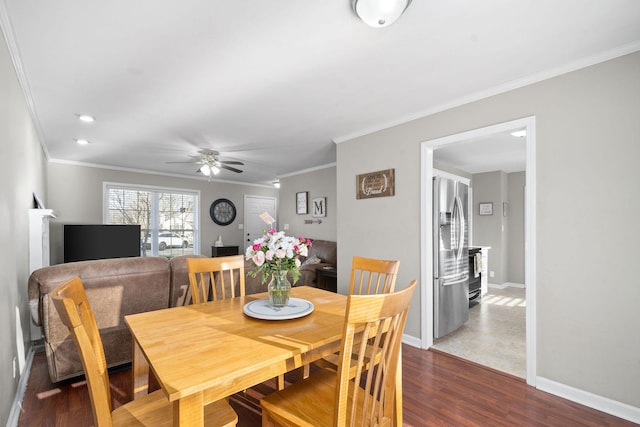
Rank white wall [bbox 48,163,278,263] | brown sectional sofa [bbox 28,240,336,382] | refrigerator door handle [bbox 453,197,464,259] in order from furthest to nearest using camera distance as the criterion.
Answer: white wall [bbox 48,163,278,263]
refrigerator door handle [bbox 453,197,464,259]
brown sectional sofa [bbox 28,240,336,382]

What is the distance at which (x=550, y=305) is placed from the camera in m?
2.34

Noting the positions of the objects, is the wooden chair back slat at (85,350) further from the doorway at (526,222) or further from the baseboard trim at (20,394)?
the doorway at (526,222)

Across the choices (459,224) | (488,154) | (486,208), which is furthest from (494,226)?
(459,224)

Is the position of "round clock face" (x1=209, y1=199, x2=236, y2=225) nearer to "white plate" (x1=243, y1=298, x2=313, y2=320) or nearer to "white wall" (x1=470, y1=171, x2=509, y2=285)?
"white wall" (x1=470, y1=171, x2=509, y2=285)

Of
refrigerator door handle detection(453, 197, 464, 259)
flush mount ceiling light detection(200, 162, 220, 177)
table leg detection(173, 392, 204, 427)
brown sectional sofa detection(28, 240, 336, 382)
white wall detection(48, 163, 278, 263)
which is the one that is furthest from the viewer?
white wall detection(48, 163, 278, 263)

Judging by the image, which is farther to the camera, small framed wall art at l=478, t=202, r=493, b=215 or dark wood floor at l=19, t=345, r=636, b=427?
small framed wall art at l=478, t=202, r=493, b=215

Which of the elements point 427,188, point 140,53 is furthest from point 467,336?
point 140,53

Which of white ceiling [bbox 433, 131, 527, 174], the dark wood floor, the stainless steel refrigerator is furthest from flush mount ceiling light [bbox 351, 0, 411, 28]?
the dark wood floor

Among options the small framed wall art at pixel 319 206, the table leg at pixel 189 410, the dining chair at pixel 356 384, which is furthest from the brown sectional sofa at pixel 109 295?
the small framed wall art at pixel 319 206

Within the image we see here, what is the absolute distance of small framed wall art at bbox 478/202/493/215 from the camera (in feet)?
20.5

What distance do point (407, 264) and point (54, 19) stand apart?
11.1ft

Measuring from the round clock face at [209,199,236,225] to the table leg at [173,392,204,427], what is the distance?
667 cm

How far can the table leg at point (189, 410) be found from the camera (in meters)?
1.01

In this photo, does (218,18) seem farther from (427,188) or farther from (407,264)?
(407,264)
